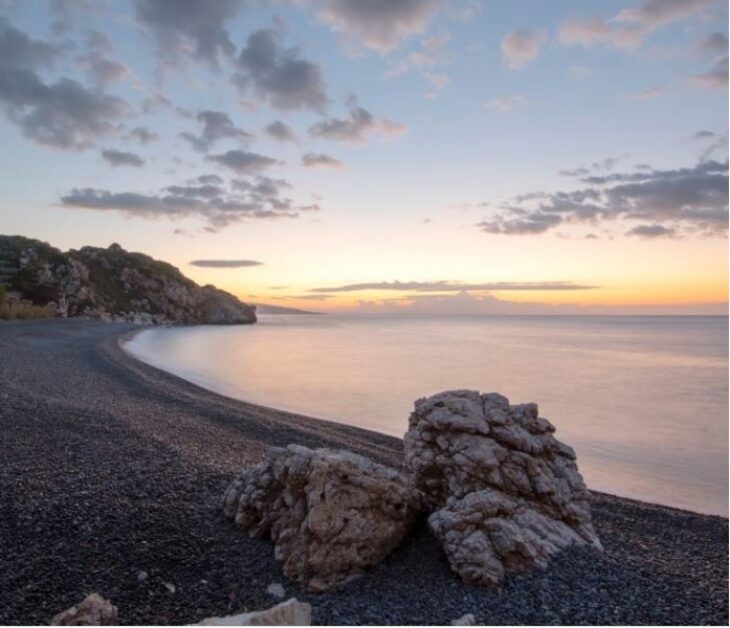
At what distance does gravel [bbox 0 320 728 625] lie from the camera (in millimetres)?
5176

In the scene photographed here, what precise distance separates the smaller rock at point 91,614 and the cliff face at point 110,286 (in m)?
74.3

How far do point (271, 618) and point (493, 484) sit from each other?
355 centimetres

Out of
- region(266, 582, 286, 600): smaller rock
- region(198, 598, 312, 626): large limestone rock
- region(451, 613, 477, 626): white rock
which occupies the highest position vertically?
region(198, 598, 312, 626): large limestone rock

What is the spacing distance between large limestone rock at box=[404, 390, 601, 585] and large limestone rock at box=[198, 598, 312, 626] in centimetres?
211

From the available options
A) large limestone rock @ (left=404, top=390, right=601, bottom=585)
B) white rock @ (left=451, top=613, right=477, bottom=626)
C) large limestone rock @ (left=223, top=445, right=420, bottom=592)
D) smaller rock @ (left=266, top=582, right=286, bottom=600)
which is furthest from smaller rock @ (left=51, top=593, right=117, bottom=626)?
large limestone rock @ (left=404, top=390, right=601, bottom=585)

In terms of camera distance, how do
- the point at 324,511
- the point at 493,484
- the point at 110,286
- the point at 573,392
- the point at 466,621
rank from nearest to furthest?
the point at 466,621
the point at 324,511
the point at 493,484
the point at 573,392
the point at 110,286

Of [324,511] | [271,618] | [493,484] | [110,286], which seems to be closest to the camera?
[271,618]

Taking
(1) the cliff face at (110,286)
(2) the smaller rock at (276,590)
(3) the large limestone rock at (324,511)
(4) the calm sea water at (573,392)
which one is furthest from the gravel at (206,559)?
(1) the cliff face at (110,286)

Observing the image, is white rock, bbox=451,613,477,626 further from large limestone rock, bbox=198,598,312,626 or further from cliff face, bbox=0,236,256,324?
cliff face, bbox=0,236,256,324

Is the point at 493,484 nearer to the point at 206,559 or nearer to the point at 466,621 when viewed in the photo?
the point at 466,621

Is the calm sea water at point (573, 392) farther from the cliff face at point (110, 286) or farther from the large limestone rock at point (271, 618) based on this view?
the cliff face at point (110, 286)

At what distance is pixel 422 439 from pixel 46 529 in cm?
471

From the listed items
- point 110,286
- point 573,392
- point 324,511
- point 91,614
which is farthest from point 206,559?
point 110,286

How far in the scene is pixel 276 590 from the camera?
18.0 feet
